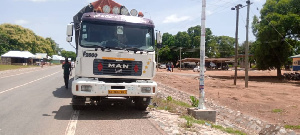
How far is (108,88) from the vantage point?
804cm

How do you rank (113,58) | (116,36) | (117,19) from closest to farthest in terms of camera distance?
(113,58)
(116,36)
(117,19)

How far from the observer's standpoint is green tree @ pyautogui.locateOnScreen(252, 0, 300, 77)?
33.8 m

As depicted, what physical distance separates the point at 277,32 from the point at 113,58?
31.4 metres

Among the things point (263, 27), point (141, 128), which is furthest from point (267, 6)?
point (141, 128)

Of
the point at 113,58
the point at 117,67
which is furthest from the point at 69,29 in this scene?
the point at 117,67

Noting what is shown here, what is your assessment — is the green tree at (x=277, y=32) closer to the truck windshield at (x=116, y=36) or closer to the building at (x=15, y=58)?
the truck windshield at (x=116, y=36)

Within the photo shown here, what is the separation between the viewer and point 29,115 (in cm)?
834

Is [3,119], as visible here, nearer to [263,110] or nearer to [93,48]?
[93,48]

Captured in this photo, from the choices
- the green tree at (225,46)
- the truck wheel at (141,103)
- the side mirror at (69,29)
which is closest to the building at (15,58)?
the green tree at (225,46)

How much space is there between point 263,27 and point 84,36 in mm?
33108

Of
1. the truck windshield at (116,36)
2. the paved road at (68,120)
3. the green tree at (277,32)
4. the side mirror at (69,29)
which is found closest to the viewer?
the paved road at (68,120)

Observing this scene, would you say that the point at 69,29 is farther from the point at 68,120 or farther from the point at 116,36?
the point at 68,120

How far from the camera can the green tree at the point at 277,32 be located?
33.8 meters

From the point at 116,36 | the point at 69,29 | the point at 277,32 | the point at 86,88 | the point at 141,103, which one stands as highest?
the point at 277,32
